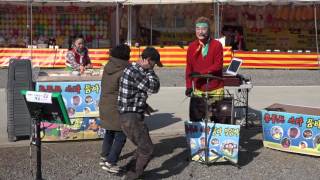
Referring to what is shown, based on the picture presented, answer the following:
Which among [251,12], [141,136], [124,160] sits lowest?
[124,160]

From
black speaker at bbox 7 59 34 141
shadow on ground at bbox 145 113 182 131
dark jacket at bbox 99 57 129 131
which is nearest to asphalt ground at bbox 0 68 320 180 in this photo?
black speaker at bbox 7 59 34 141

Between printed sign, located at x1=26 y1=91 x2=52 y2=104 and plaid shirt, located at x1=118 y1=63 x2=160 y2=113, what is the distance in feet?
2.82

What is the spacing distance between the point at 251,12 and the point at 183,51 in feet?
13.4

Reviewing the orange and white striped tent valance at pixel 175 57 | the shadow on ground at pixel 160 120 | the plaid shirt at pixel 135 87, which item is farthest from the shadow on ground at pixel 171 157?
the orange and white striped tent valance at pixel 175 57

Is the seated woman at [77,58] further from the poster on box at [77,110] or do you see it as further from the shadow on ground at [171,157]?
the shadow on ground at [171,157]

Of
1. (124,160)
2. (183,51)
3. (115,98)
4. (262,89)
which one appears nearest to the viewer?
(115,98)

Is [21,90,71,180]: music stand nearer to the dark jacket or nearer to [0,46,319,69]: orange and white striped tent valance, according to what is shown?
the dark jacket

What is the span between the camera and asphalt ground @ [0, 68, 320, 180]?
6.07m

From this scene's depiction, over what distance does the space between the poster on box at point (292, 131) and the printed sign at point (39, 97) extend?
308 cm

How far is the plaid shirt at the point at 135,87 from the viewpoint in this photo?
18.3ft

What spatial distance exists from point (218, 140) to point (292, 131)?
113 centimetres

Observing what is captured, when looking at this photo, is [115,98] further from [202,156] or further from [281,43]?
[281,43]

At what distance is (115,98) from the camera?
6.12 m

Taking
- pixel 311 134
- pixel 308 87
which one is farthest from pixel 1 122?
pixel 308 87
